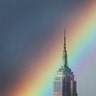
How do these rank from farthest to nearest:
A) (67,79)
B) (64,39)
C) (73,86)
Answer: (67,79)
(73,86)
(64,39)

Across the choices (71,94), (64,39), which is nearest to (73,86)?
(71,94)

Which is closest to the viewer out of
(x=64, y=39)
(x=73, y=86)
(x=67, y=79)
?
(x=64, y=39)

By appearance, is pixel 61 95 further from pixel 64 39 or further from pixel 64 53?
pixel 64 39

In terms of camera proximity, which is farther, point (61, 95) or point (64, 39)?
point (61, 95)

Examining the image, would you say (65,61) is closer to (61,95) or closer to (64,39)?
(61,95)

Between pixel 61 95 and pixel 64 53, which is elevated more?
pixel 64 53

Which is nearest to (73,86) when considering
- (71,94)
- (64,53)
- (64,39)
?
(71,94)
